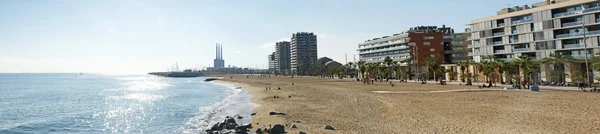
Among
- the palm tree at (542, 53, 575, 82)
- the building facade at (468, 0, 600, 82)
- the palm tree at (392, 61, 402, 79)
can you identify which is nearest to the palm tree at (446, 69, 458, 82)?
the building facade at (468, 0, 600, 82)

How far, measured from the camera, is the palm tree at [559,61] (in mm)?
57156

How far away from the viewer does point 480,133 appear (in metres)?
Answer: 21.0

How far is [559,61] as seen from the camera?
5806 cm

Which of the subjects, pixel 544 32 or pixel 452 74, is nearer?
pixel 544 32

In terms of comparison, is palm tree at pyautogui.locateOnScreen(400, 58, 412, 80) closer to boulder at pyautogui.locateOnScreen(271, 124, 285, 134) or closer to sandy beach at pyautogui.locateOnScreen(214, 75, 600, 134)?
sandy beach at pyautogui.locateOnScreen(214, 75, 600, 134)

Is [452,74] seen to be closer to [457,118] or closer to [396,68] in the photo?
[396,68]

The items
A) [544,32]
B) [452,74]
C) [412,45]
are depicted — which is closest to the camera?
[544,32]

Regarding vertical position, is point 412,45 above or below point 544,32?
above

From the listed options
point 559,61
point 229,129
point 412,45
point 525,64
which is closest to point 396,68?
point 412,45

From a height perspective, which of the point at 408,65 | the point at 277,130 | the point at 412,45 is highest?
the point at 412,45

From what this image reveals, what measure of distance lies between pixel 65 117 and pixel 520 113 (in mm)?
47345

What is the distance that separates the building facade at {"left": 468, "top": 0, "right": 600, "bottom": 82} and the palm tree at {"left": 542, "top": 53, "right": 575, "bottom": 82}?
2.20 feet

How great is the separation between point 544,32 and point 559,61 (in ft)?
28.8

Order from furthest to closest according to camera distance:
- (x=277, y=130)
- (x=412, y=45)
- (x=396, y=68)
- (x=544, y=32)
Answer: (x=412, y=45) < (x=396, y=68) < (x=544, y=32) < (x=277, y=130)
